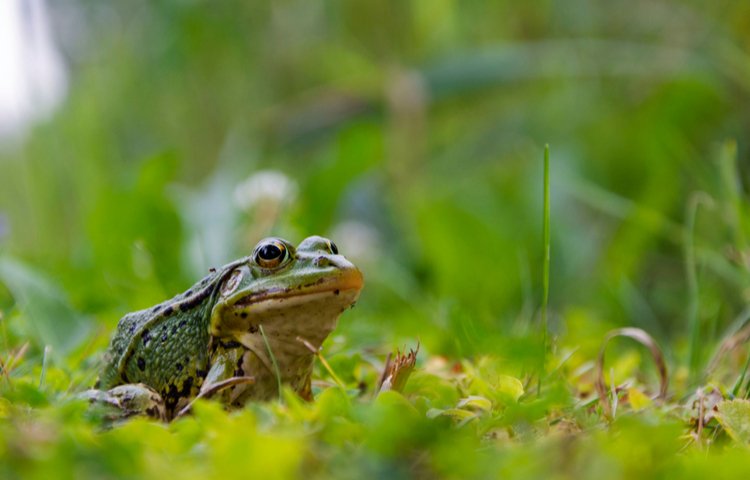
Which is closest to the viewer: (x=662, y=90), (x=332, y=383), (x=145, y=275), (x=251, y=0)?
(x=332, y=383)

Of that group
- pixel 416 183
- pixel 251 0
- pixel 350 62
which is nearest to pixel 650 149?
pixel 416 183

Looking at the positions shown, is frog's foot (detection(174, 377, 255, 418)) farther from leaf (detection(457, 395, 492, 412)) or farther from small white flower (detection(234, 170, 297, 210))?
small white flower (detection(234, 170, 297, 210))

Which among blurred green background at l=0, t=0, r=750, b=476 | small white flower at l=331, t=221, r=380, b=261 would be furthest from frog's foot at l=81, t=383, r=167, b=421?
small white flower at l=331, t=221, r=380, b=261

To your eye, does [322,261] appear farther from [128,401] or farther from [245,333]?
[128,401]

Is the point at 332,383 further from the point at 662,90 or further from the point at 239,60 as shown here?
the point at 239,60

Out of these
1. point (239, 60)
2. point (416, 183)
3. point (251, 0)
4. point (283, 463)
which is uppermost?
point (251, 0)

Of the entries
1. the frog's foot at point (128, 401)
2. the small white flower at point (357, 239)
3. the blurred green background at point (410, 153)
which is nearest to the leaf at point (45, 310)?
the blurred green background at point (410, 153)

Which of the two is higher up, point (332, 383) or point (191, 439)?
point (191, 439)
